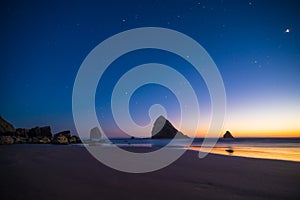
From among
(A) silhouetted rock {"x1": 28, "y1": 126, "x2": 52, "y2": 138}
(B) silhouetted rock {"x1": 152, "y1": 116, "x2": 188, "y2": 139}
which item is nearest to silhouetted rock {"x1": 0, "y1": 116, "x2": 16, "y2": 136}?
(A) silhouetted rock {"x1": 28, "y1": 126, "x2": 52, "y2": 138}

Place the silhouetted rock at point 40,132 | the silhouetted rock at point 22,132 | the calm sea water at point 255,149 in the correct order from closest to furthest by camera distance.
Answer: the calm sea water at point 255,149
the silhouetted rock at point 22,132
the silhouetted rock at point 40,132

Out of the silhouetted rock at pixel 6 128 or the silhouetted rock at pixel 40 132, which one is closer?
the silhouetted rock at pixel 6 128

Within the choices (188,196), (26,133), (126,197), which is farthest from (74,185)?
(26,133)

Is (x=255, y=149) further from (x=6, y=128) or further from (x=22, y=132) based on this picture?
(x=6, y=128)

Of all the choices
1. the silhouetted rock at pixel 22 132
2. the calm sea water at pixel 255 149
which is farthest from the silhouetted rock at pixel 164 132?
the calm sea water at pixel 255 149

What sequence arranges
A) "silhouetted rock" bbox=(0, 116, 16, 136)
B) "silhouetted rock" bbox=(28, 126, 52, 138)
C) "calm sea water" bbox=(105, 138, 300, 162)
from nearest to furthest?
"calm sea water" bbox=(105, 138, 300, 162) → "silhouetted rock" bbox=(0, 116, 16, 136) → "silhouetted rock" bbox=(28, 126, 52, 138)

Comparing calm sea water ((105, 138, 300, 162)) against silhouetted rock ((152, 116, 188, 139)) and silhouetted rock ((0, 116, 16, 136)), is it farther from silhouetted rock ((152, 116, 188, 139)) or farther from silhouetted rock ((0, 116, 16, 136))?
silhouetted rock ((152, 116, 188, 139))

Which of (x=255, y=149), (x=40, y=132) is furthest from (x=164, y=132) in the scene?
(x=255, y=149)

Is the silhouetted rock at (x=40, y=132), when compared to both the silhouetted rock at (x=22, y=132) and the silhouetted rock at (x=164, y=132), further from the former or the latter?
the silhouetted rock at (x=164, y=132)

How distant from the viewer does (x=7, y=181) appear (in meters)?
5.30

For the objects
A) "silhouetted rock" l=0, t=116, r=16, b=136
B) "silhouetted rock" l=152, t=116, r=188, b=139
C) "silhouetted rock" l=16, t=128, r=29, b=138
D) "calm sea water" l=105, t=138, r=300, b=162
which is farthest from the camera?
"silhouetted rock" l=152, t=116, r=188, b=139

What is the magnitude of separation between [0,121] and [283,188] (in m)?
83.6

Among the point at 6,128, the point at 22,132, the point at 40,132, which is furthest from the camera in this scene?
the point at 40,132

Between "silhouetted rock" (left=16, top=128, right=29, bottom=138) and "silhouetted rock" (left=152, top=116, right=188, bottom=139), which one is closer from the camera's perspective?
"silhouetted rock" (left=16, top=128, right=29, bottom=138)
